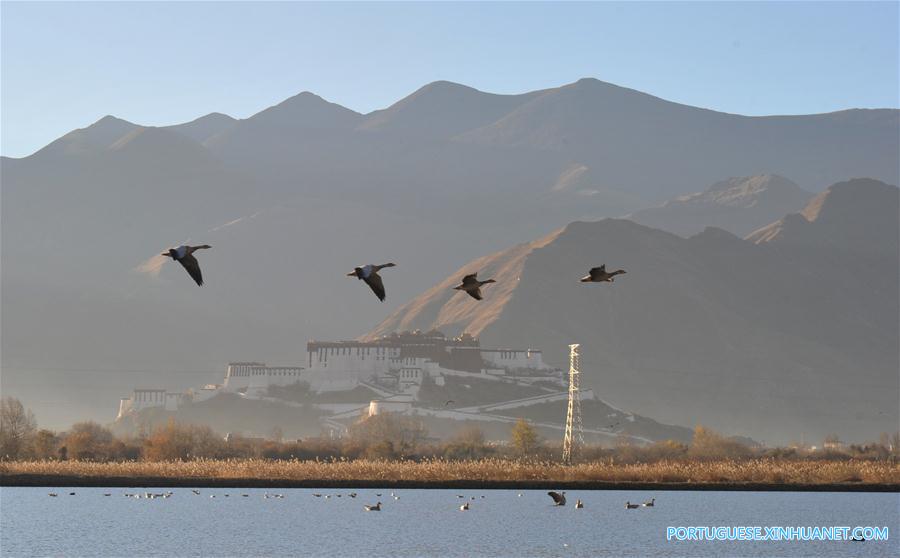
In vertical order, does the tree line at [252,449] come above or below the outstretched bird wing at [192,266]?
below

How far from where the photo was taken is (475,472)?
393 ft

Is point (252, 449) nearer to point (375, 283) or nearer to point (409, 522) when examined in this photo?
point (409, 522)

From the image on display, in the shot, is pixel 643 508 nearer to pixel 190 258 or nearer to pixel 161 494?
pixel 161 494

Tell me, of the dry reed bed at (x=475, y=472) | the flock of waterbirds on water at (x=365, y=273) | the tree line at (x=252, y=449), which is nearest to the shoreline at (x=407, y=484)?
the dry reed bed at (x=475, y=472)

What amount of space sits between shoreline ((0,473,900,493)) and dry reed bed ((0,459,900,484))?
0.77m

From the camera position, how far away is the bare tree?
129375 mm

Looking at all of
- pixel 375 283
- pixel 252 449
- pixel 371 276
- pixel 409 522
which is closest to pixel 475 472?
pixel 409 522

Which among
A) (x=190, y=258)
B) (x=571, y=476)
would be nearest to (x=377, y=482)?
(x=571, y=476)

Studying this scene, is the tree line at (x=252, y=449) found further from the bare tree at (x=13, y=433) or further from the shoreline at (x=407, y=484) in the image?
the shoreline at (x=407, y=484)

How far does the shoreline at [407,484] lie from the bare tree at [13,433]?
1481cm

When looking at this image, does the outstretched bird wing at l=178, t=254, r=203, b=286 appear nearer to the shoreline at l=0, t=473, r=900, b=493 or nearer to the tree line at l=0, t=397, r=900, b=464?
the shoreline at l=0, t=473, r=900, b=493

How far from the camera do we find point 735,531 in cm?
8469

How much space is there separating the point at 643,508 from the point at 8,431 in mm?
61508

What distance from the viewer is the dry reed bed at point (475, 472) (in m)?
116
